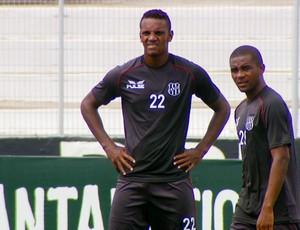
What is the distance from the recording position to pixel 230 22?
9.06 metres

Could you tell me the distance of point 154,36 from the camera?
19.3ft

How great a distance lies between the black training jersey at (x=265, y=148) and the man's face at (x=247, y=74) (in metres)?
0.07

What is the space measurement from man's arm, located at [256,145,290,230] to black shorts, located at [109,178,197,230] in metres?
0.73

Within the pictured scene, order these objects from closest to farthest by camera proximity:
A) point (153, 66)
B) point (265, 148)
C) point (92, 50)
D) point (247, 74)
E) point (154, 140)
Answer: point (265, 148)
point (247, 74)
point (154, 140)
point (153, 66)
point (92, 50)

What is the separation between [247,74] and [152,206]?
1.14 metres

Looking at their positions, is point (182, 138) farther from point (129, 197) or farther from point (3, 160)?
point (3, 160)

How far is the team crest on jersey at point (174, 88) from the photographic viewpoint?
588 cm

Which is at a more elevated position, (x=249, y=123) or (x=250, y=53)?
(x=250, y=53)

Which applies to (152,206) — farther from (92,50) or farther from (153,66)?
(92,50)

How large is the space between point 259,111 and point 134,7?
4.13 m

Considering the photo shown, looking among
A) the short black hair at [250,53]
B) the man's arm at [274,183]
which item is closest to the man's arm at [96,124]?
the short black hair at [250,53]

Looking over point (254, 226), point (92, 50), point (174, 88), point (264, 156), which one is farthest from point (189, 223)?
point (92, 50)

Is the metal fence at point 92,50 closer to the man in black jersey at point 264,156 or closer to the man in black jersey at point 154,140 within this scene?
the man in black jersey at point 154,140

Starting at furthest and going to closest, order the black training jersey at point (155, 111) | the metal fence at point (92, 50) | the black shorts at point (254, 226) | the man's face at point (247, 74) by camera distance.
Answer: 1. the metal fence at point (92, 50)
2. the black training jersey at point (155, 111)
3. the man's face at point (247, 74)
4. the black shorts at point (254, 226)
